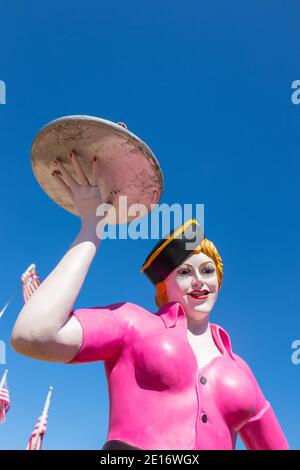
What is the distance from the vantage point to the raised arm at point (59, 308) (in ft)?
9.48

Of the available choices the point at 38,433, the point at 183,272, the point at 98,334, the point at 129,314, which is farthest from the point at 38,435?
the point at 98,334

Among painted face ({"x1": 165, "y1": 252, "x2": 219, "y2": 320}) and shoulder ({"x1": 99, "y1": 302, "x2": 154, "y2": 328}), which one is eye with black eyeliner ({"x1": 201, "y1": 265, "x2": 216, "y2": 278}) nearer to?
painted face ({"x1": 165, "y1": 252, "x2": 219, "y2": 320})

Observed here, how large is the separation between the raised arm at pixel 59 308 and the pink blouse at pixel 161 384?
178 mm

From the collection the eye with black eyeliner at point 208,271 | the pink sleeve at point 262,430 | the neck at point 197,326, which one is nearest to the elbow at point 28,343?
the neck at point 197,326

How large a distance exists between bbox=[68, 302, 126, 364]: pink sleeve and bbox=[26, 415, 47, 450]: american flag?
→ 37.5 ft

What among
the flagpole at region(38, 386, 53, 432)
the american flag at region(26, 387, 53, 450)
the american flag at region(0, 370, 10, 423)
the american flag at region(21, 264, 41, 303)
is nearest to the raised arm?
the american flag at region(21, 264, 41, 303)

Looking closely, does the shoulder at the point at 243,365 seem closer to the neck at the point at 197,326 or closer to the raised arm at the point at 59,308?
the neck at the point at 197,326

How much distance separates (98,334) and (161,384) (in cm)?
54

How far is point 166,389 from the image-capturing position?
3.21 metres

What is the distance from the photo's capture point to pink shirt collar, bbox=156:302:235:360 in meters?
3.68

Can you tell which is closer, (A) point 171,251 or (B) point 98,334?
(B) point 98,334

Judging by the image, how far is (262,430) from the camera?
380 centimetres

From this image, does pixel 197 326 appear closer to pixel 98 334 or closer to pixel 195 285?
pixel 195 285

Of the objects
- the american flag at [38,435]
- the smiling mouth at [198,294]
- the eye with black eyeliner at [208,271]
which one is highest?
the american flag at [38,435]
